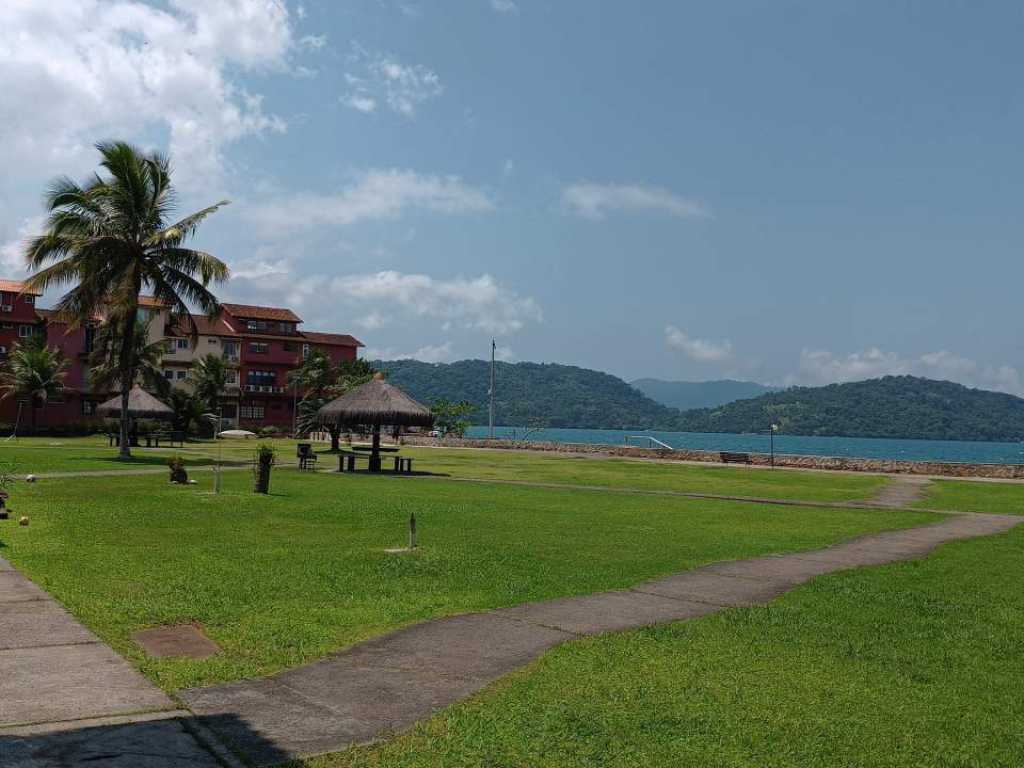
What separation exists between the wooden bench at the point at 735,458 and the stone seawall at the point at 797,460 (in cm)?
26

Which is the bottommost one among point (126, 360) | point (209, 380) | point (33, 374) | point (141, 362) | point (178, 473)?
point (178, 473)

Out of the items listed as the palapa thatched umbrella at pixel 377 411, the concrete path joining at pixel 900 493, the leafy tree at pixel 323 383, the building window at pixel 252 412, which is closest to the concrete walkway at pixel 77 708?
the concrete path joining at pixel 900 493

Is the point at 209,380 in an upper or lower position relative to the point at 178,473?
upper

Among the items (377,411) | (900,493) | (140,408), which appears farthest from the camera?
(140,408)

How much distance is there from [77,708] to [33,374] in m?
59.8

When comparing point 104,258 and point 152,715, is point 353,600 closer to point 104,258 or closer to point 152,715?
point 152,715

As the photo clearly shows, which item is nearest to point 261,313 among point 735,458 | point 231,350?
point 231,350

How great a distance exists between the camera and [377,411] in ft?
119

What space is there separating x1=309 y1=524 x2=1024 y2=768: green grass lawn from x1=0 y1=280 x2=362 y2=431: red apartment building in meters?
64.5

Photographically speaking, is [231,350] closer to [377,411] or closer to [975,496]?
[377,411]

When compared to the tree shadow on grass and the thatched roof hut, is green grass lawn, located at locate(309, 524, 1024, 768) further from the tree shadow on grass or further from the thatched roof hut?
the thatched roof hut

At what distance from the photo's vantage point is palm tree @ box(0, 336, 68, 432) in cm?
5838

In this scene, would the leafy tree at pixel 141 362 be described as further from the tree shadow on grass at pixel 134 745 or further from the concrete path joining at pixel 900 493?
the tree shadow on grass at pixel 134 745

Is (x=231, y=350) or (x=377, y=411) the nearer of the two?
(x=377, y=411)
